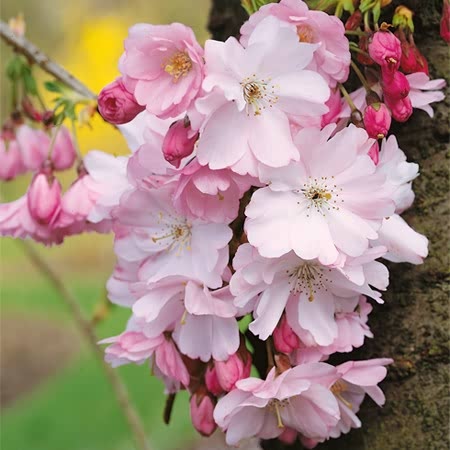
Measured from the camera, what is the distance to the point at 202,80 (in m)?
0.50

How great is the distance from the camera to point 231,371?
23.2 inches

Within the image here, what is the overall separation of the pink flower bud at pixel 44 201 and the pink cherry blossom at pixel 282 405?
26cm

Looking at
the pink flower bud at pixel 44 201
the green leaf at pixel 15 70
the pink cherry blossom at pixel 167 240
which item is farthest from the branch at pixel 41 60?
the pink cherry blossom at pixel 167 240

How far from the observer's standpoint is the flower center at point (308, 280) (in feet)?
1.83

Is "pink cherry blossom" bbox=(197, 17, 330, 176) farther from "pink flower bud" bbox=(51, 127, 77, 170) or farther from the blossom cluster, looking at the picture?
"pink flower bud" bbox=(51, 127, 77, 170)

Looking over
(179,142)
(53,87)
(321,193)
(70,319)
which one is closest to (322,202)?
(321,193)

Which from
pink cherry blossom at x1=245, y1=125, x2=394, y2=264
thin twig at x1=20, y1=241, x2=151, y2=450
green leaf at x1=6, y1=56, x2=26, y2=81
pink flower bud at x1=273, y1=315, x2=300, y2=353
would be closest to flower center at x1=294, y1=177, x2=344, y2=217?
pink cherry blossom at x1=245, y1=125, x2=394, y2=264

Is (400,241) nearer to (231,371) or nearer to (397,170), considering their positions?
(397,170)

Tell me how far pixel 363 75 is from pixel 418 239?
0.48ft

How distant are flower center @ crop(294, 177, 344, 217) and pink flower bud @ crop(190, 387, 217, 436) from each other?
20cm

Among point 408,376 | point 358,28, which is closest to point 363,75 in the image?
point 358,28

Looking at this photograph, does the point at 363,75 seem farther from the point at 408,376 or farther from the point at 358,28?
the point at 408,376

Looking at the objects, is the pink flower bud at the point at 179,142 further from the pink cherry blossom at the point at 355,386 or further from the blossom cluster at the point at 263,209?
the pink cherry blossom at the point at 355,386

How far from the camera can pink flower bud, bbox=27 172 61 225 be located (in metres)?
0.71
